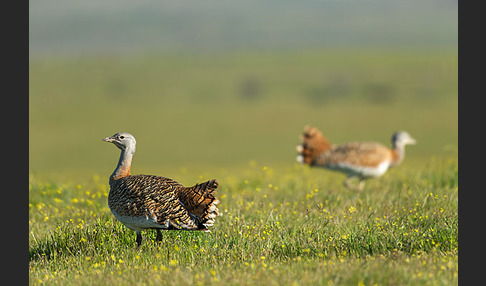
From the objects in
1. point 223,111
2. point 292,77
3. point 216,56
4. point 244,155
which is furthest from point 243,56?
point 244,155

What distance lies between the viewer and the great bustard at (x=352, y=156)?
46.3 feet

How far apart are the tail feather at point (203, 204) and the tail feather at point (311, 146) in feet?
25.5

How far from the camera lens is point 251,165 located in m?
18.0

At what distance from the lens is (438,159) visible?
13922 millimetres

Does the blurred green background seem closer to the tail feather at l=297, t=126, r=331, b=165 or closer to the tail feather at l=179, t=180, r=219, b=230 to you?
the tail feather at l=297, t=126, r=331, b=165

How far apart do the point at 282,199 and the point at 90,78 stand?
119m

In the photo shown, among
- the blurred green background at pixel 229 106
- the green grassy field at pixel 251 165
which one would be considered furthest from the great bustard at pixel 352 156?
the blurred green background at pixel 229 106

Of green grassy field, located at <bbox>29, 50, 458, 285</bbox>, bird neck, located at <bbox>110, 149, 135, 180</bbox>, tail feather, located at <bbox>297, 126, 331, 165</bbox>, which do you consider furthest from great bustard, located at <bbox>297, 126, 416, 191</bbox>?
bird neck, located at <bbox>110, 149, 135, 180</bbox>

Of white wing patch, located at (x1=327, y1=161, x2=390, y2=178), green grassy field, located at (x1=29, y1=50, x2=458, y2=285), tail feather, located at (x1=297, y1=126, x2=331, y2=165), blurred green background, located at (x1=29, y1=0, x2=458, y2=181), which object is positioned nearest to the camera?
green grassy field, located at (x1=29, y1=50, x2=458, y2=285)

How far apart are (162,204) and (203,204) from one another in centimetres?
50

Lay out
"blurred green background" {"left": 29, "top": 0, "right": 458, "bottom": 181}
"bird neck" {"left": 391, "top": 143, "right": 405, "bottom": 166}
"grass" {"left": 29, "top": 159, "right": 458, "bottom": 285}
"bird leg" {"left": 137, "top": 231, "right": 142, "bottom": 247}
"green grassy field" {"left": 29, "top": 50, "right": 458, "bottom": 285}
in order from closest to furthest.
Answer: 1. "grass" {"left": 29, "top": 159, "right": 458, "bottom": 285}
2. "green grassy field" {"left": 29, "top": 50, "right": 458, "bottom": 285}
3. "bird leg" {"left": 137, "top": 231, "right": 142, "bottom": 247}
4. "bird neck" {"left": 391, "top": 143, "right": 405, "bottom": 166}
5. "blurred green background" {"left": 29, "top": 0, "right": 458, "bottom": 181}

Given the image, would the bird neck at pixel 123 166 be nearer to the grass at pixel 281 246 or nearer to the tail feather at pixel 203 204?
the grass at pixel 281 246

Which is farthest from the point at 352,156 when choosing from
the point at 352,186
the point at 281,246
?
the point at 281,246

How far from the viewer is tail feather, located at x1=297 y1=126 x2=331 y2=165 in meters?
15.3
